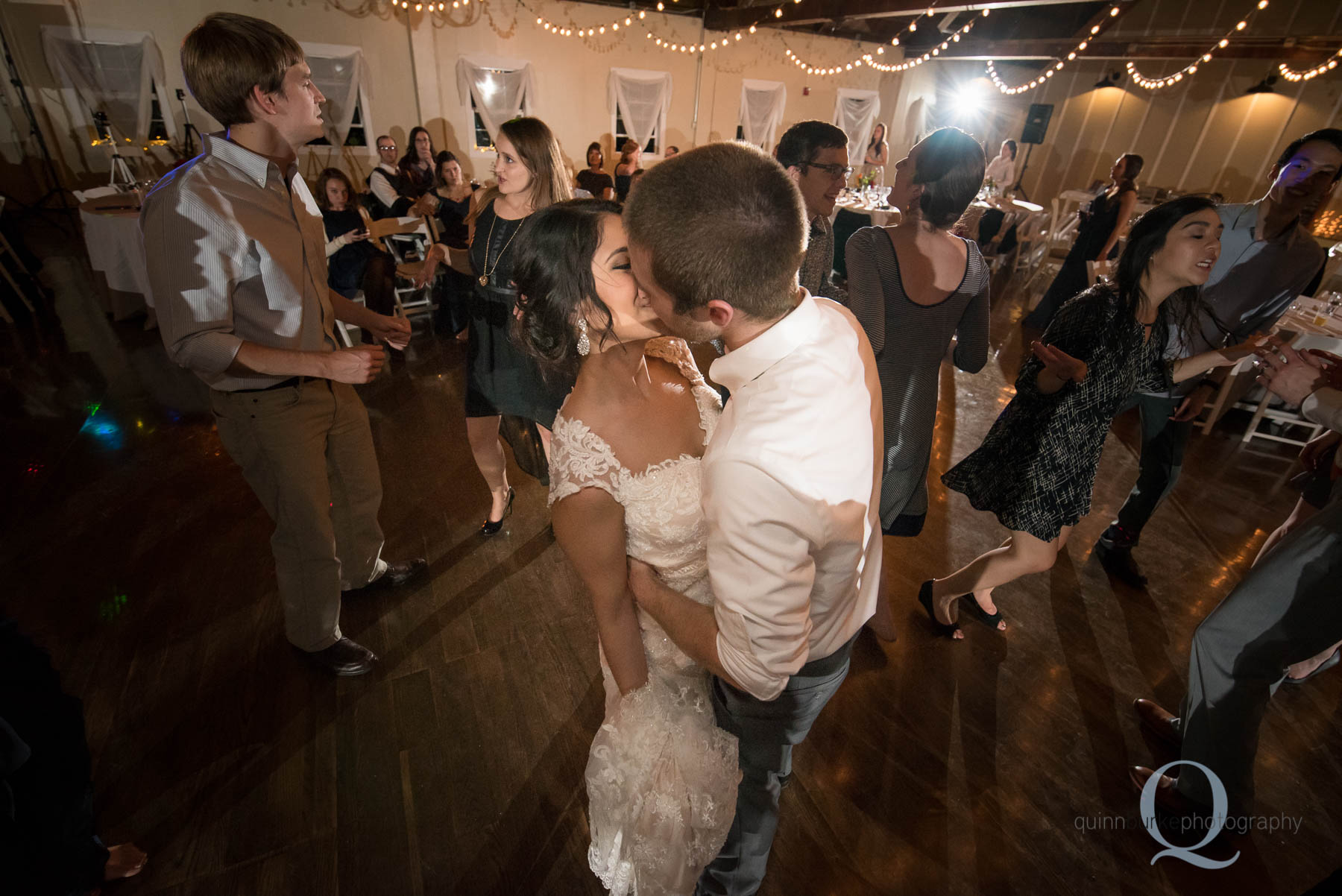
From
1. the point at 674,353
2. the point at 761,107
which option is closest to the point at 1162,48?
the point at 761,107

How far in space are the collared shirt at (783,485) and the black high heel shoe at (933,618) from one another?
1.68 m

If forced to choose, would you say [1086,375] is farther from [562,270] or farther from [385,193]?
[385,193]

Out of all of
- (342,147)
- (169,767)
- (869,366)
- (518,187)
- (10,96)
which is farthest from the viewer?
(342,147)

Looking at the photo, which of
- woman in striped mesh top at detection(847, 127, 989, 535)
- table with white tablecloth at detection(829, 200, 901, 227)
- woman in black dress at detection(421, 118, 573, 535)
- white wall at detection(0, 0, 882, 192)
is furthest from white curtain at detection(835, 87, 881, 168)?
woman in striped mesh top at detection(847, 127, 989, 535)

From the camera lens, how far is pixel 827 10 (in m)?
9.17

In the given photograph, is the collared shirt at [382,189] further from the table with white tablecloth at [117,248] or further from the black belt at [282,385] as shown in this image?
the black belt at [282,385]

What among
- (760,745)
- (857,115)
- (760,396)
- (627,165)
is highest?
(857,115)

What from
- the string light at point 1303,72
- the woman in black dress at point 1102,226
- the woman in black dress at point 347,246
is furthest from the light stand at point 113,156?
the string light at point 1303,72

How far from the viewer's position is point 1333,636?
4.93 ft

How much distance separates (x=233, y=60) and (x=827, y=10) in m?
10.2

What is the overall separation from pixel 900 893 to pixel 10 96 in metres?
12.6

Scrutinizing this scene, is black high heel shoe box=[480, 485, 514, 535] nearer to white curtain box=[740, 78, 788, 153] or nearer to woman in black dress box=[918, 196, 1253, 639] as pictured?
woman in black dress box=[918, 196, 1253, 639]

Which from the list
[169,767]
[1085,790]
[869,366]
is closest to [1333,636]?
[1085,790]

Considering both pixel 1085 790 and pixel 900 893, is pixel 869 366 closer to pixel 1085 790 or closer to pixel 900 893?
pixel 900 893
